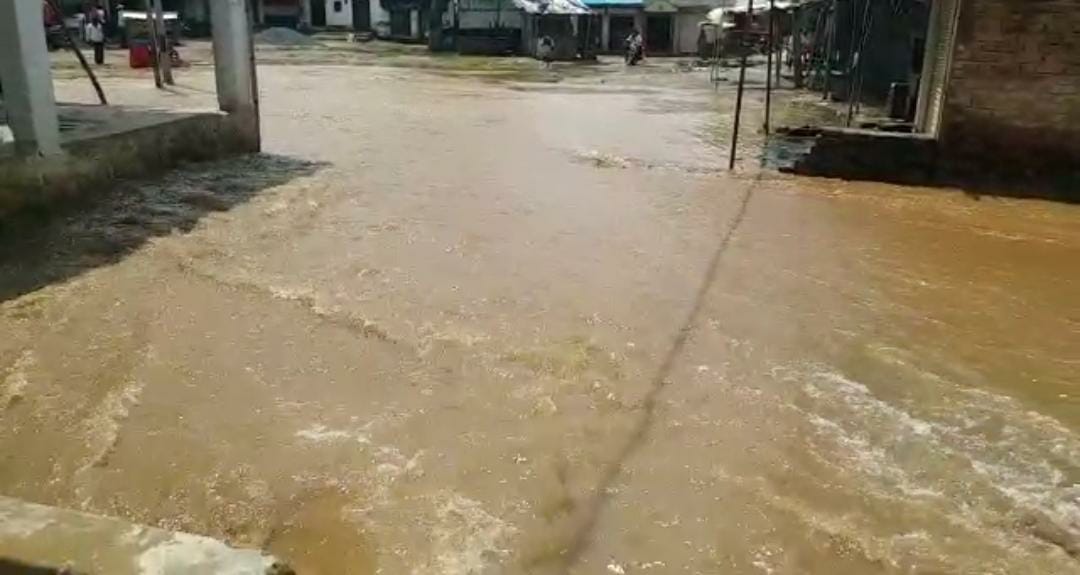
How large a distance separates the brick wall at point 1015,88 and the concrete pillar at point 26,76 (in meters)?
10.5

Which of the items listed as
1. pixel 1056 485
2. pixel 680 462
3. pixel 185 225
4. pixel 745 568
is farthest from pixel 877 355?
pixel 185 225

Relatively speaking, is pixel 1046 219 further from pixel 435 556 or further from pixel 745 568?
pixel 435 556

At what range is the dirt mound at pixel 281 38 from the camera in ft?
130

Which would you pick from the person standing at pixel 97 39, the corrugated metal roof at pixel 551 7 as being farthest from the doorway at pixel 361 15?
the person standing at pixel 97 39

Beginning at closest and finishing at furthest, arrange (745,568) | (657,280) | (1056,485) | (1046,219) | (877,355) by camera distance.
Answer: (745,568), (1056,485), (877,355), (657,280), (1046,219)

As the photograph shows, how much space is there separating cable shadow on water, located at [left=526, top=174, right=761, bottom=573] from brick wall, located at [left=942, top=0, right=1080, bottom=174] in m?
6.09

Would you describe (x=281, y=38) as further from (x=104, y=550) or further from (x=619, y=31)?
(x=104, y=550)

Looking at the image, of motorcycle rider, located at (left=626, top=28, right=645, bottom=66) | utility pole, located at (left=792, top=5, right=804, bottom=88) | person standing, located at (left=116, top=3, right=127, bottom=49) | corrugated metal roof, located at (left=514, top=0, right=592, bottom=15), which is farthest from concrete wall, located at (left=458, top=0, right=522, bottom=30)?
utility pole, located at (left=792, top=5, right=804, bottom=88)

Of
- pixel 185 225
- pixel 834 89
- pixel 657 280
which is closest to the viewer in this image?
pixel 657 280

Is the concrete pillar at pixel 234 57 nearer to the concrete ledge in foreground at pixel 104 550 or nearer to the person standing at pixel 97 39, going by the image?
the concrete ledge in foreground at pixel 104 550

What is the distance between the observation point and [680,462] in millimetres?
4746

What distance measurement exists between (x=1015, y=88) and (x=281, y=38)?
35.0m

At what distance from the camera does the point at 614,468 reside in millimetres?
4660

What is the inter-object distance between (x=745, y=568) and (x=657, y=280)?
4042 mm
